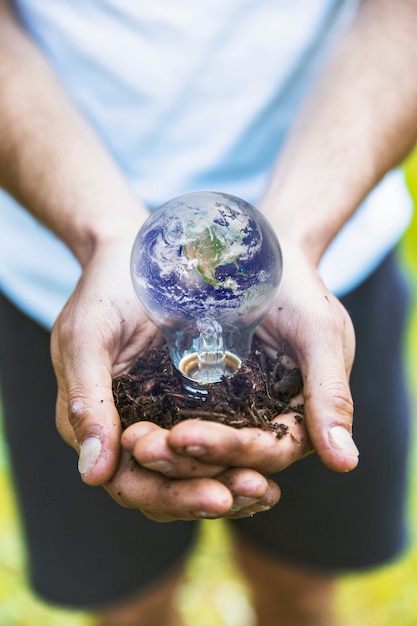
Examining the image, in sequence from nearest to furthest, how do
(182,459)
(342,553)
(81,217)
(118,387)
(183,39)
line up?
1. (182,459)
2. (118,387)
3. (81,217)
4. (183,39)
5. (342,553)

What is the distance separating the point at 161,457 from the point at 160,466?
3 cm

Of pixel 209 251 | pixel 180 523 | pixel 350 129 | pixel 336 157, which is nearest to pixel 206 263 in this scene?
pixel 209 251

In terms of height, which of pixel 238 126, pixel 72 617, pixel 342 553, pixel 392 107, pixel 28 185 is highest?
pixel 392 107

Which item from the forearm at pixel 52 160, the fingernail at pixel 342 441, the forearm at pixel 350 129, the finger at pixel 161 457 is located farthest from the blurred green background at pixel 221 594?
the finger at pixel 161 457

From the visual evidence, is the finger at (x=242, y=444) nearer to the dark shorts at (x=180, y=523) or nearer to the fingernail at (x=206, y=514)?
the fingernail at (x=206, y=514)

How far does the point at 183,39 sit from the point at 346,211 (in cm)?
72

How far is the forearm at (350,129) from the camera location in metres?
2.05

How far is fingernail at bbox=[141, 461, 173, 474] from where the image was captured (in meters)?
1.38

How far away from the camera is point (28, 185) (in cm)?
215

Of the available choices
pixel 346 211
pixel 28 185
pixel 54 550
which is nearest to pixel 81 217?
pixel 28 185

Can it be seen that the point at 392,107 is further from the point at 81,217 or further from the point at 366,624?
the point at 366,624

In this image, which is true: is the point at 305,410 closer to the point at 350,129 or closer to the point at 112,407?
the point at 112,407

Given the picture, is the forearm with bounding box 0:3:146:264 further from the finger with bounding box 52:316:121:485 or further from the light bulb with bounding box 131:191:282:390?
the finger with bounding box 52:316:121:485

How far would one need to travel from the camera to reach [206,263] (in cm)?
165
